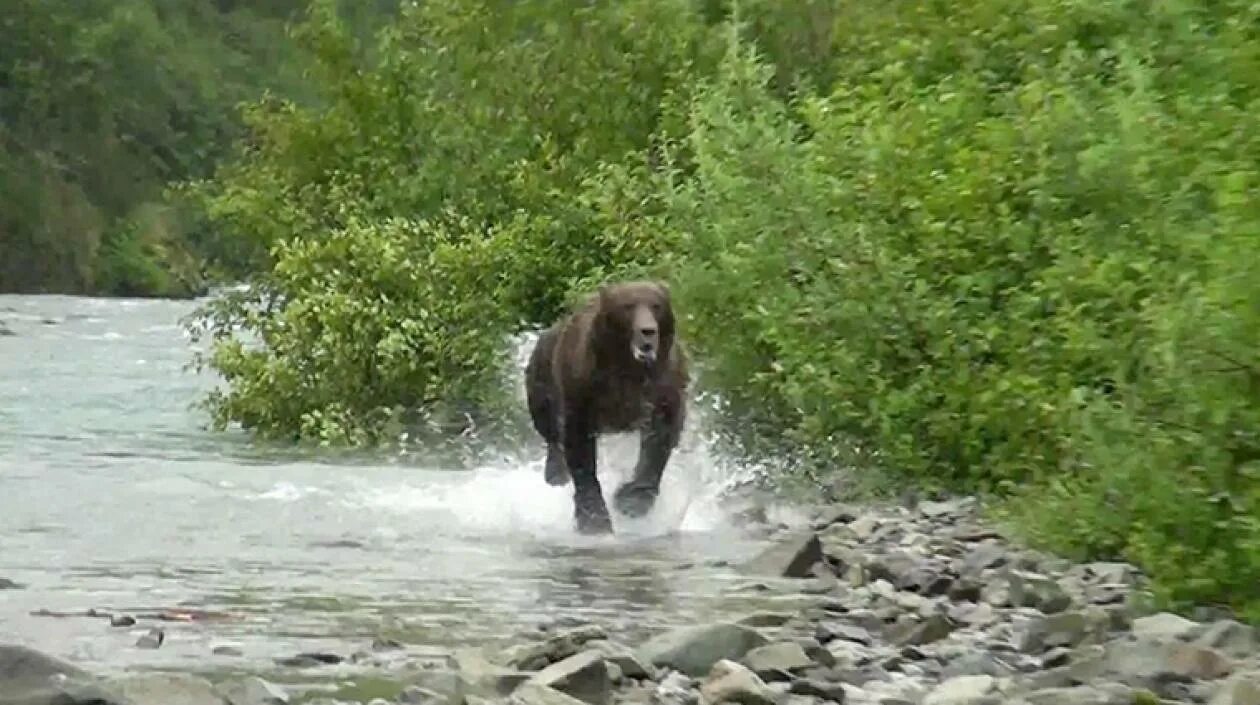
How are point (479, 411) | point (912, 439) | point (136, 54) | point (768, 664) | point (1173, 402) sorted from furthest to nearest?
point (136, 54) < point (479, 411) < point (912, 439) < point (1173, 402) < point (768, 664)

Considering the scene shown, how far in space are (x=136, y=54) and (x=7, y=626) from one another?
85901mm

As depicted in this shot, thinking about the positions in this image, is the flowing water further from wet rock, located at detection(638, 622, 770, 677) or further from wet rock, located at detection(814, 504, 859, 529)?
wet rock, located at detection(638, 622, 770, 677)

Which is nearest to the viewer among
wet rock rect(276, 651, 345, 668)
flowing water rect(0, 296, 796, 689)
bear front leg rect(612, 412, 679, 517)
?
wet rock rect(276, 651, 345, 668)

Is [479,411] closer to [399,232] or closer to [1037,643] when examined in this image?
A: [399,232]

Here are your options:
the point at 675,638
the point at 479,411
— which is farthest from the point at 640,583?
the point at 479,411

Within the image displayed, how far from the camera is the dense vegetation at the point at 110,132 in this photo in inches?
2876

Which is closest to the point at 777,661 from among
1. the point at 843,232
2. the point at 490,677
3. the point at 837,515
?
the point at 490,677

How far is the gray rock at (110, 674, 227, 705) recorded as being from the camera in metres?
A: 6.72

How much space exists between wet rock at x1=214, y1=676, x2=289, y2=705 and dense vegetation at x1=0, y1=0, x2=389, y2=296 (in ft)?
195

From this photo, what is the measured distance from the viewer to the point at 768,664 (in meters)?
7.54

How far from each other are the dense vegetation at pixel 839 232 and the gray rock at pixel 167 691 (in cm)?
299

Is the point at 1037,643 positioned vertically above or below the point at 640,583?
above

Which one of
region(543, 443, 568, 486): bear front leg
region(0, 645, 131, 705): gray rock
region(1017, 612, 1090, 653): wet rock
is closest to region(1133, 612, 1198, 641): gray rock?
region(1017, 612, 1090, 653): wet rock

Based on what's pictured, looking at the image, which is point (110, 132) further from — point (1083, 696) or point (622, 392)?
Result: point (1083, 696)
